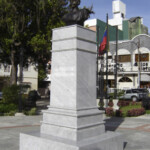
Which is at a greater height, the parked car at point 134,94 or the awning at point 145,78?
the awning at point 145,78

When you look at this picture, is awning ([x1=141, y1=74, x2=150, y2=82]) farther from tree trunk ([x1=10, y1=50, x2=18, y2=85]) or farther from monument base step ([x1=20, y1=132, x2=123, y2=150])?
monument base step ([x1=20, y1=132, x2=123, y2=150])

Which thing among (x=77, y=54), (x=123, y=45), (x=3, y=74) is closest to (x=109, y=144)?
(x=77, y=54)

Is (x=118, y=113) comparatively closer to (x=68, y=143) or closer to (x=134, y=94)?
(x=68, y=143)

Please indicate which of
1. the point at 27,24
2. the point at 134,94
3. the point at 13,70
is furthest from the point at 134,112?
the point at 134,94

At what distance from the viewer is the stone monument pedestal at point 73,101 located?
5.77 meters

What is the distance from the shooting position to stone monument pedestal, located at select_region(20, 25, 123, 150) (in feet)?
18.9

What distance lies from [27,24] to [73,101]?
44.5 feet

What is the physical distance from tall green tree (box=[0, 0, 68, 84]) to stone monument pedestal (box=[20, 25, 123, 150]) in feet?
34.4

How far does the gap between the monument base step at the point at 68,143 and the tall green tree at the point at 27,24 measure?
11176 millimetres

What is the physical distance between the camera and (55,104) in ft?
20.8

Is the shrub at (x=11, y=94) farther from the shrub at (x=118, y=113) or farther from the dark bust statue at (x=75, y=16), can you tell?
the dark bust statue at (x=75, y=16)

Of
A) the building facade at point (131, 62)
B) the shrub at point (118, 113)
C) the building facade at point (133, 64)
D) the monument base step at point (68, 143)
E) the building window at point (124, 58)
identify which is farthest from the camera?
the building window at point (124, 58)

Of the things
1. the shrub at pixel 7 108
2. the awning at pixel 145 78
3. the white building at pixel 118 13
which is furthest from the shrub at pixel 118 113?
the white building at pixel 118 13

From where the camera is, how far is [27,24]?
18125 millimetres
